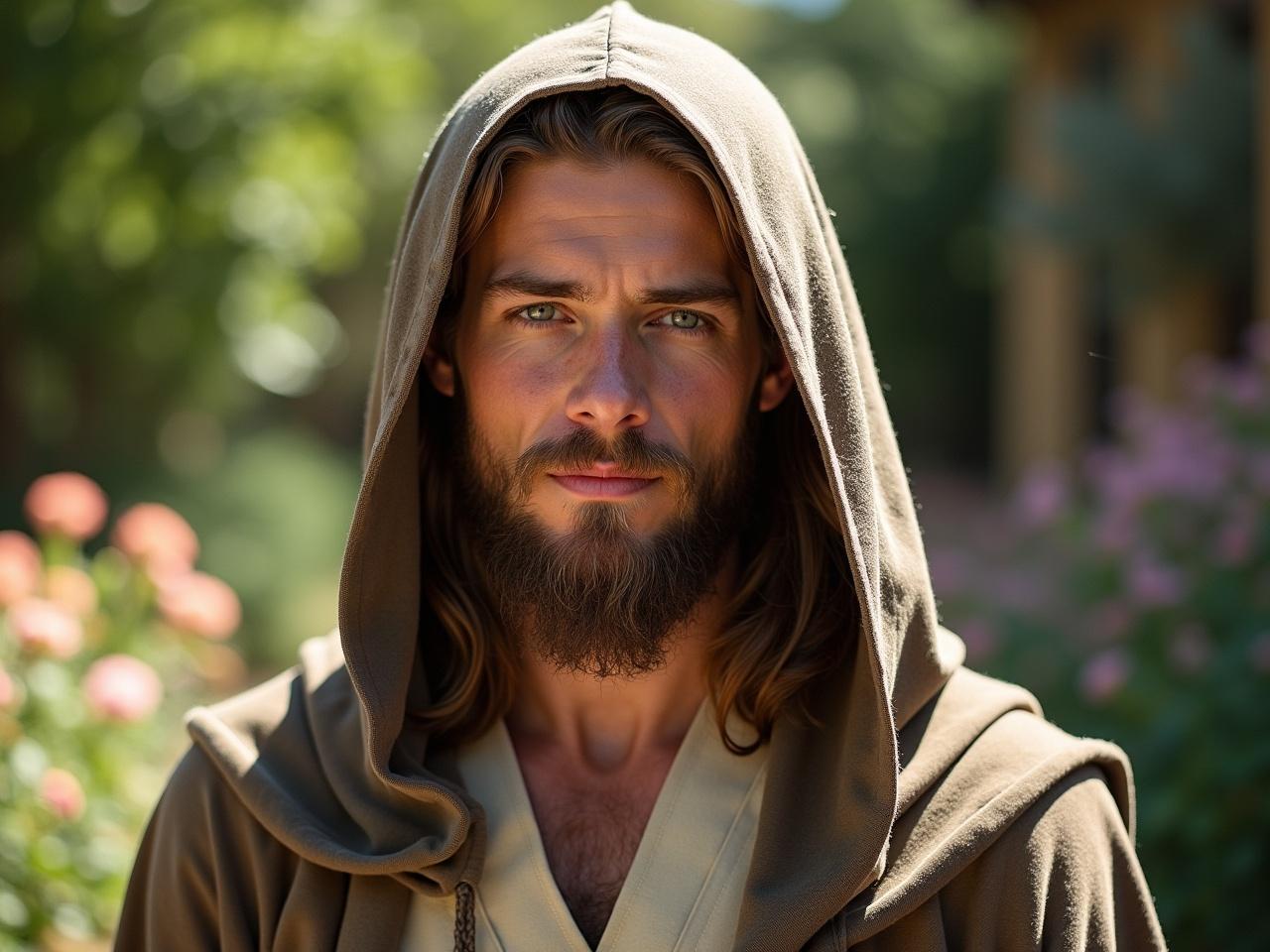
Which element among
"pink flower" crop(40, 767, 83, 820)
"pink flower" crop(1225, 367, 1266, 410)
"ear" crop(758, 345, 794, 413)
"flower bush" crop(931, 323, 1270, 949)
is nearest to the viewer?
"ear" crop(758, 345, 794, 413)

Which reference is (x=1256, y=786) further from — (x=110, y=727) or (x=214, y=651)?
(x=214, y=651)

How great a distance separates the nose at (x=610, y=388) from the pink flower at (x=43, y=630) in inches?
76.3

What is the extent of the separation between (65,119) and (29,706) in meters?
5.86

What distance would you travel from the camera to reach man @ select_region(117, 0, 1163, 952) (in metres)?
2.22

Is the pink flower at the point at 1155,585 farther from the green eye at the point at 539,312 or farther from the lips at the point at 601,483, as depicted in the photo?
the green eye at the point at 539,312

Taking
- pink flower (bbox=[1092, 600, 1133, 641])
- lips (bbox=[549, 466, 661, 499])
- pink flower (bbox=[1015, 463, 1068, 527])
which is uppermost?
lips (bbox=[549, 466, 661, 499])

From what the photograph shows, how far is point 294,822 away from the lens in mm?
2287

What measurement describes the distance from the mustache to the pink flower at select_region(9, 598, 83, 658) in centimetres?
179

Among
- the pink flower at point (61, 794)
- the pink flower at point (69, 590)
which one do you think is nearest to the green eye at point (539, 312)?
the pink flower at point (61, 794)

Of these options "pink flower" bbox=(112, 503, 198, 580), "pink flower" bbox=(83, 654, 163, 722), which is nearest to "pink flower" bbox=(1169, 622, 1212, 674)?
"pink flower" bbox=(83, 654, 163, 722)

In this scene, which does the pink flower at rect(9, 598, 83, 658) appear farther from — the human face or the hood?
the human face

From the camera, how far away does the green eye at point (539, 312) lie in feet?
7.86

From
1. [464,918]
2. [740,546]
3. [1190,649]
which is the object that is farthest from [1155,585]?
[464,918]

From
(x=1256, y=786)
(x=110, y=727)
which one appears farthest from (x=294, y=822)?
(x=1256, y=786)
